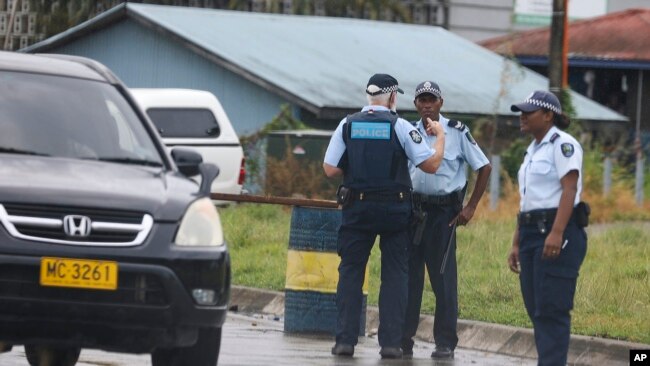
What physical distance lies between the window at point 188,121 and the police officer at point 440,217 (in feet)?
39.2

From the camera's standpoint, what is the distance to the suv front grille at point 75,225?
8250mm

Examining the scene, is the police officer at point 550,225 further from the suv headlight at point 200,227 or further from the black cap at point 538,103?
the suv headlight at point 200,227

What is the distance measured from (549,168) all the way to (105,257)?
2.51m

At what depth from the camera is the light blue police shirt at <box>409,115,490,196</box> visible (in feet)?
38.3

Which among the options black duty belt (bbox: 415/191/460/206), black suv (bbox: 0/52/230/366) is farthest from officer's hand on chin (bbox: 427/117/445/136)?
black suv (bbox: 0/52/230/366)

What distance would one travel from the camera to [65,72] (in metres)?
9.87

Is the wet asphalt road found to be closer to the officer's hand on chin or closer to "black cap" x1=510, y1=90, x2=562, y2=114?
the officer's hand on chin

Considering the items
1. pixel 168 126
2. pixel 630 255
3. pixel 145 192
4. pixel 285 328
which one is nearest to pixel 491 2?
pixel 168 126

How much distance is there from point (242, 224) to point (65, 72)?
33.7ft

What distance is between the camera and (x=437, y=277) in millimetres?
11836

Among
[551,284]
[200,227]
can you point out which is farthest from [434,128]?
[200,227]

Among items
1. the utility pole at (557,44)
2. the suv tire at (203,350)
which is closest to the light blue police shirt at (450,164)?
the suv tire at (203,350)

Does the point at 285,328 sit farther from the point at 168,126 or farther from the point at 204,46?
the point at 204,46

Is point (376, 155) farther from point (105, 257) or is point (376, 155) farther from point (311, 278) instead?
point (105, 257)
